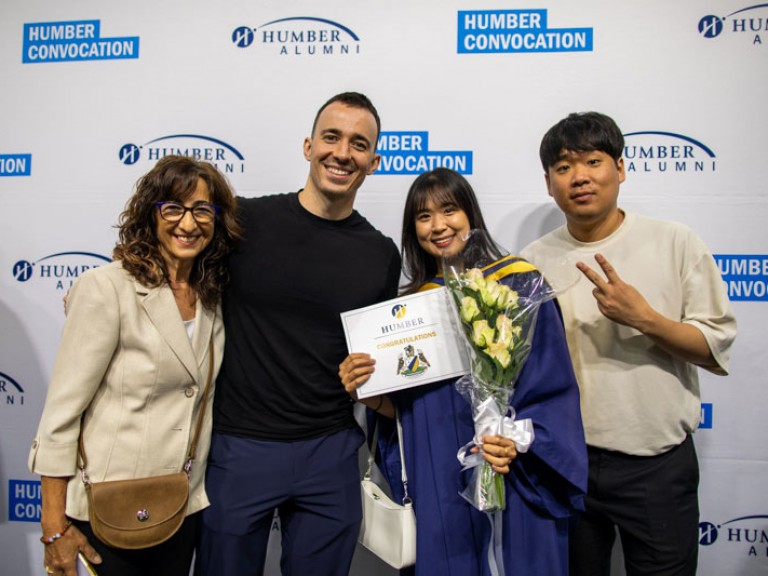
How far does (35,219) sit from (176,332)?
1663 mm

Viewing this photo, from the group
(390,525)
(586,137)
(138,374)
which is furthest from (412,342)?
(586,137)

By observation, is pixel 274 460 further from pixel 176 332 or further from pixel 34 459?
pixel 34 459

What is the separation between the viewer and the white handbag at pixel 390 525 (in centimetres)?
163

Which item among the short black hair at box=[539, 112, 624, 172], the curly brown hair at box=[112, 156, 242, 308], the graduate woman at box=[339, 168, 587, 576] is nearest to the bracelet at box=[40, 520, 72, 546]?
the curly brown hair at box=[112, 156, 242, 308]

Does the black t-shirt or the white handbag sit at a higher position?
the black t-shirt

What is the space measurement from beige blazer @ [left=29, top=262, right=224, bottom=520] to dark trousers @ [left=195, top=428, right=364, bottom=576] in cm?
21

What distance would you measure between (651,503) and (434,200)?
1272mm

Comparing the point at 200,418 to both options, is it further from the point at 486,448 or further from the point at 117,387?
the point at 486,448

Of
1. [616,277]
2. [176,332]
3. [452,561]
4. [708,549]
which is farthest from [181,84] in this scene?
[708,549]

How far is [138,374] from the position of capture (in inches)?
57.3

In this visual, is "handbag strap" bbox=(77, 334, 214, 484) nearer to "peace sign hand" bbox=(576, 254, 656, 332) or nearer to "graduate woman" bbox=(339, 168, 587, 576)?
"graduate woman" bbox=(339, 168, 587, 576)

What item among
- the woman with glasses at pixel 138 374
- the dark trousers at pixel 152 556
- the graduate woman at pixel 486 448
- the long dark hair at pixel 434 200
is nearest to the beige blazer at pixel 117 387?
the woman with glasses at pixel 138 374

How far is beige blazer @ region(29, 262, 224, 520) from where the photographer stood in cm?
141

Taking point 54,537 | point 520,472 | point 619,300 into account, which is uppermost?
point 619,300
